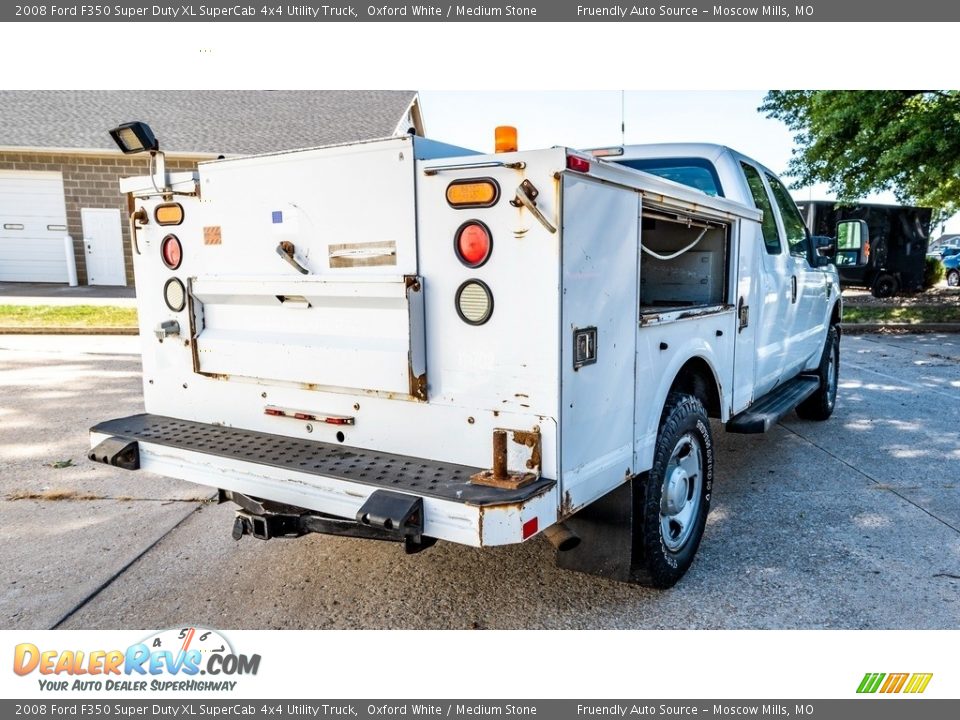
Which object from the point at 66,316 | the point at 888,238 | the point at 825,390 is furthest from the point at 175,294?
the point at 888,238

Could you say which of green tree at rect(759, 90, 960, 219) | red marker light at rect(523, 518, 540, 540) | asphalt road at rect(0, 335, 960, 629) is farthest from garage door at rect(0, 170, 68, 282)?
red marker light at rect(523, 518, 540, 540)

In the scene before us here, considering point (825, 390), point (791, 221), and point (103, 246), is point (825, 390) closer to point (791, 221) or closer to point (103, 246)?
point (791, 221)

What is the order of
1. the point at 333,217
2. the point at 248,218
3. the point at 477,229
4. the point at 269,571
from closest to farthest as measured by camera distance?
1. the point at 477,229
2. the point at 333,217
3. the point at 248,218
4. the point at 269,571

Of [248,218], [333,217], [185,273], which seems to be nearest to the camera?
[333,217]

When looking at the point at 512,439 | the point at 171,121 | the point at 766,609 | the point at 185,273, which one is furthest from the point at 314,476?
the point at 171,121

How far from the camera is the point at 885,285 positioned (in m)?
20.4

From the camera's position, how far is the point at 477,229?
2.49m

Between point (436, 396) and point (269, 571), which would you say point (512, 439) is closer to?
point (436, 396)

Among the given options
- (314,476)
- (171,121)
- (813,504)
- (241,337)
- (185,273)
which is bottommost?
(813,504)

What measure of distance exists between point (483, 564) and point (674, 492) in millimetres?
1015

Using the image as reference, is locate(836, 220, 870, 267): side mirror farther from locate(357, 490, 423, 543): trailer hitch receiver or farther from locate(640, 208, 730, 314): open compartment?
locate(357, 490, 423, 543): trailer hitch receiver

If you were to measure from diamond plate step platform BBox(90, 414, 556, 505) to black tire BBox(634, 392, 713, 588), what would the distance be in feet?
2.84

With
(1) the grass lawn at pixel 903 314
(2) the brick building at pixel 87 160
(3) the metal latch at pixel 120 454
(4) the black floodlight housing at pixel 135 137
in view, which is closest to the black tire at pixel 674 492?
(3) the metal latch at pixel 120 454

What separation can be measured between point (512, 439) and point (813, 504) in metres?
2.88
